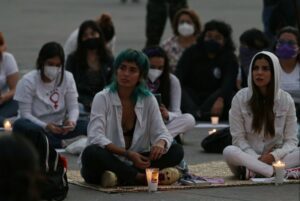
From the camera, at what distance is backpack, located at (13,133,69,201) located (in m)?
6.73

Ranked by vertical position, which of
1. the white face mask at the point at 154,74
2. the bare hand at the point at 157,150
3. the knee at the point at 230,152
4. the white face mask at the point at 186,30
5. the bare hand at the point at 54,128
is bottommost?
the bare hand at the point at 54,128

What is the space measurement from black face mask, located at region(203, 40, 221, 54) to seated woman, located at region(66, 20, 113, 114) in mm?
1132

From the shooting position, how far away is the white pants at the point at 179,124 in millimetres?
9570

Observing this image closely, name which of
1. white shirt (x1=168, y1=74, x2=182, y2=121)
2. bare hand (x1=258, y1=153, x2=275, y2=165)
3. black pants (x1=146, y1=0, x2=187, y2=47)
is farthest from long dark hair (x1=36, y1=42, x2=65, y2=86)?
black pants (x1=146, y1=0, x2=187, y2=47)

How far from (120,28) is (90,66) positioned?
12.0 meters

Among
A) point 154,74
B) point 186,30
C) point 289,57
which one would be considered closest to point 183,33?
point 186,30

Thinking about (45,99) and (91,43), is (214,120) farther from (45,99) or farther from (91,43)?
(45,99)

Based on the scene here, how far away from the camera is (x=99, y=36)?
36.3ft

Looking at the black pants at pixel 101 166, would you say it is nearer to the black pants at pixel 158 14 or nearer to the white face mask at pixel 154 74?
the white face mask at pixel 154 74

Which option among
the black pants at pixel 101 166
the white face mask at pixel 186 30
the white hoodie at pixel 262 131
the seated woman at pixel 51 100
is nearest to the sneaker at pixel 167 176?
the black pants at pixel 101 166

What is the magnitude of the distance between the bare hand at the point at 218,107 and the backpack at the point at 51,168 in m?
4.45

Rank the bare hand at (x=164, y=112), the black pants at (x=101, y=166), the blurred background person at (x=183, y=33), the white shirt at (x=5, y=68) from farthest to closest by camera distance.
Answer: the blurred background person at (x=183, y=33) < the white shirt at (x=5, y=68) < the bare hand at (x=164, y=112) < the black pants at (x=101, y=166)

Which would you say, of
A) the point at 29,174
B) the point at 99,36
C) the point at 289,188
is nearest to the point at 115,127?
the point at 289,188

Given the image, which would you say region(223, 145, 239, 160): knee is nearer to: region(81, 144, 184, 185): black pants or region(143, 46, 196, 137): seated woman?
region(81, 144, 184, 185): black pants
